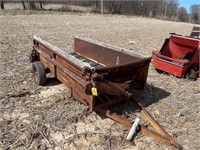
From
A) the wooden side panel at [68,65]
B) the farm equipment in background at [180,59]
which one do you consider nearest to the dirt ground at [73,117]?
the farm equipment in background at [180,59]

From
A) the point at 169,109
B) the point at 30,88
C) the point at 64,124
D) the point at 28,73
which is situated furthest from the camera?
the point at 28,73

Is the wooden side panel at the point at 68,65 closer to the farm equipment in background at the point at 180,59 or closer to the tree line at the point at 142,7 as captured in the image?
the farm equipment in background at the point at 180,59

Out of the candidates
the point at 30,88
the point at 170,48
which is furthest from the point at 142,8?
the point at 30,88

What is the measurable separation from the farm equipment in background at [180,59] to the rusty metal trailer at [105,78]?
1473 millimetres

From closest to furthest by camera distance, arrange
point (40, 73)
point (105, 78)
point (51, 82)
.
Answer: point (105, 78), point (40, 73), point (51, 82)

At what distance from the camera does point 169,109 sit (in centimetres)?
378

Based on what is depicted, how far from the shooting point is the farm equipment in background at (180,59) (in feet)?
16.3

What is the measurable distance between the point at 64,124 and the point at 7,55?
393 centimetres

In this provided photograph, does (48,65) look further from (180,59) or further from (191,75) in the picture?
(191,75)

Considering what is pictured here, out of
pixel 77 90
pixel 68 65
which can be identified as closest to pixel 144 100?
pixel 77 90

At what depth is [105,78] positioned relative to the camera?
3.31 m

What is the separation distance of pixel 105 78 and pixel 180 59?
2.70 m

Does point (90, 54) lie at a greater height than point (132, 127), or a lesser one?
greater

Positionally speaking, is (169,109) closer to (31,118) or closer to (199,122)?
(199,122)
